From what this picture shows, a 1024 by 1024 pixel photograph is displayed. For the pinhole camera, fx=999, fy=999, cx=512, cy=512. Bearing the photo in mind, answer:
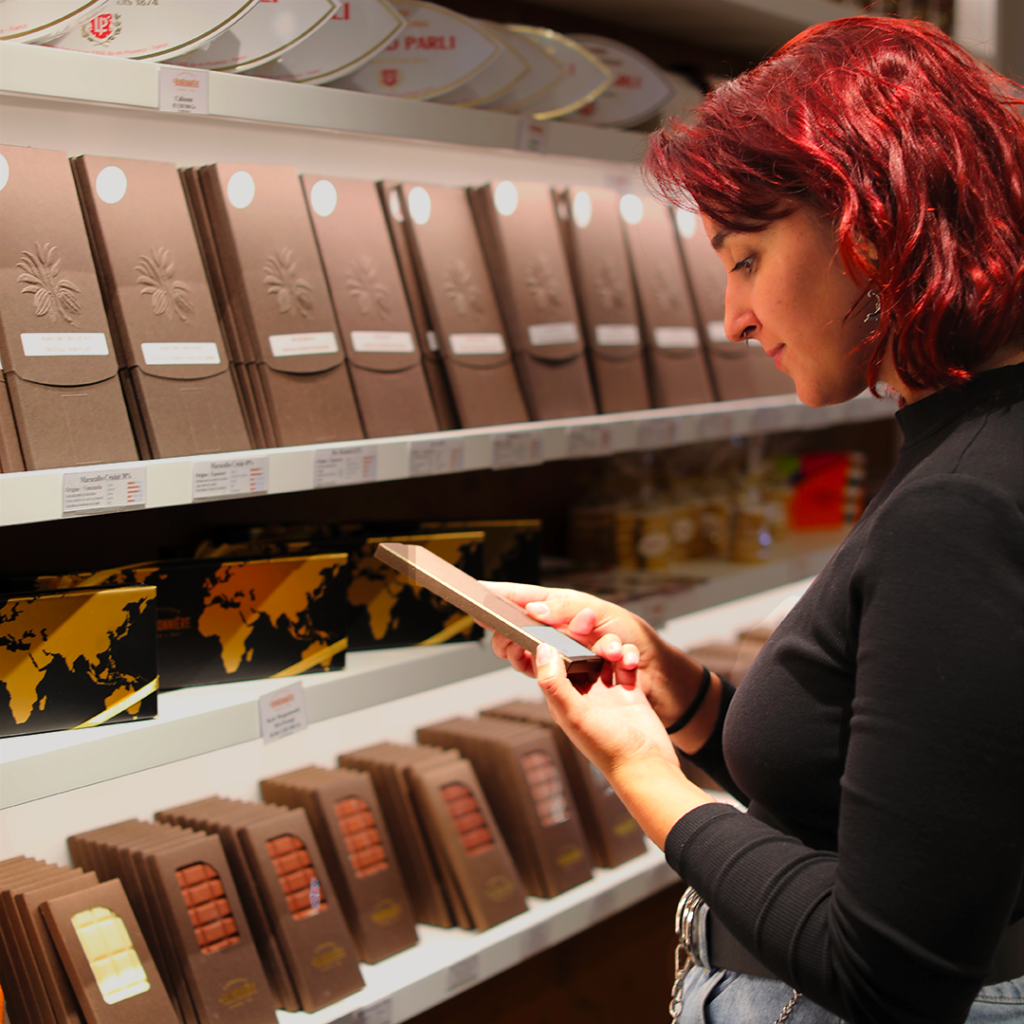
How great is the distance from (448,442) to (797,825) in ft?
2.73

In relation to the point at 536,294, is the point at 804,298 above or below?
above

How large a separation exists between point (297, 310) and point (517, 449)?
43 centimetres

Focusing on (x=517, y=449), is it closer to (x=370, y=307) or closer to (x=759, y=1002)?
(x=370, y=307)

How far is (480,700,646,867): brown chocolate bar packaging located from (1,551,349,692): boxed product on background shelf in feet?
1.96

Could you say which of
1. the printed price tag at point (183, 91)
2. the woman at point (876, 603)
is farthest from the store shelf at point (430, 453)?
the woman at point (876, 603)

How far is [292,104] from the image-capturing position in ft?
4.74

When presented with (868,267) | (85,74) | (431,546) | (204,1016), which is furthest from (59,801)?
(868,267)

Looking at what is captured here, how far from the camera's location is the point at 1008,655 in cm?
72

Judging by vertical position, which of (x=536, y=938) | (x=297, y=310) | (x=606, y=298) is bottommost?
(x=536, y=938)

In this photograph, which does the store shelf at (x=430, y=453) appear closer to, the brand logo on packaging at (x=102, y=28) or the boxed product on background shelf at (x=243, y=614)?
the boxed product on background shelf at (x=243, y=614)

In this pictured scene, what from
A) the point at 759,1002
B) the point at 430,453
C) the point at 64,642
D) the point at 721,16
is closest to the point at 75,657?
the point at 64,642

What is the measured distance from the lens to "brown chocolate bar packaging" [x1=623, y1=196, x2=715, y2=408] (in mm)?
2117

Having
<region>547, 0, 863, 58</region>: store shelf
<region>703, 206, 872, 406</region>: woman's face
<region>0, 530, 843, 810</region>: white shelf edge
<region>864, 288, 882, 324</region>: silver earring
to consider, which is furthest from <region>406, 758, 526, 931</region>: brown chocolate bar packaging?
<region>547, 0, 863, 58</region>: store shelf

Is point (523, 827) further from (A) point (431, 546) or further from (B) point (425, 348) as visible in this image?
(B) point (425, 348)
